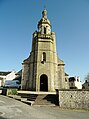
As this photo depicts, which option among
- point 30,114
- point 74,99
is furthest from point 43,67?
point 30,114

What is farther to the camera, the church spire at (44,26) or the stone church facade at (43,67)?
the church spire at (44,26)

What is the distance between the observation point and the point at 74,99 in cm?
1889

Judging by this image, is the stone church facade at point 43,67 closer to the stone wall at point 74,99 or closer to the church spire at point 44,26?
the church spire at point 44,26

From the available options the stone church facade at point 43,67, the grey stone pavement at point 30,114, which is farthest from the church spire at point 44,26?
the grey stone pavement at point 30,114

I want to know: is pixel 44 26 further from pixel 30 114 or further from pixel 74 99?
pixel 30 114

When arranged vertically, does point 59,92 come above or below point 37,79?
below

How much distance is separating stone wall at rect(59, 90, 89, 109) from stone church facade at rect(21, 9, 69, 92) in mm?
8009

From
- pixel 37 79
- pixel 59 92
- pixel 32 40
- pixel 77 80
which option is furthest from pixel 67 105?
pixel 77 80

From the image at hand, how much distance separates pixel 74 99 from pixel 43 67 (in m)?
10.9

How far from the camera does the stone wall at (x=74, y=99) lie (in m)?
18.5

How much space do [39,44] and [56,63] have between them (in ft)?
18.0

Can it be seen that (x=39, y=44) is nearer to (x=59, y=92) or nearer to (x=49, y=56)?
(x=49, y=56)

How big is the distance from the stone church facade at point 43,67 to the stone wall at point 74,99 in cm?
801

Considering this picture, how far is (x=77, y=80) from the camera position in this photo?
229 ft
